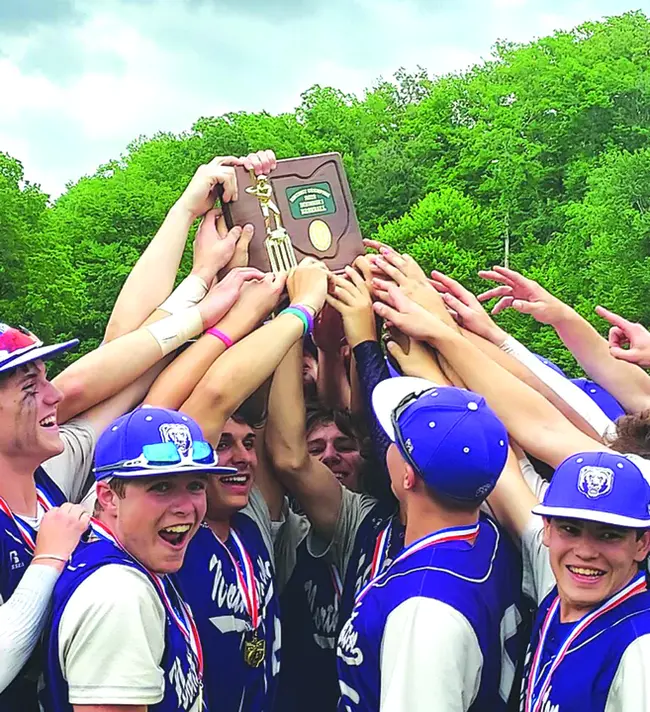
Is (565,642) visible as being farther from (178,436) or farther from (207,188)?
(207,188)

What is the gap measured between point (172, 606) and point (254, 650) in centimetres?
79

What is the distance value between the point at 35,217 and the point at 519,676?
42.1 m

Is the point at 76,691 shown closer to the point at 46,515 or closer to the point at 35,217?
the point at 46,515

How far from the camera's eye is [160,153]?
184 ft

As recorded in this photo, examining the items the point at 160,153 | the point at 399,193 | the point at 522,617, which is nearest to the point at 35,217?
the point at 160,153

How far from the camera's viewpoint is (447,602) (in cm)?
346

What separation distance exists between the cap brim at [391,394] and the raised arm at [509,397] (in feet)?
0.96

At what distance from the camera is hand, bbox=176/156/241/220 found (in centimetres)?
531

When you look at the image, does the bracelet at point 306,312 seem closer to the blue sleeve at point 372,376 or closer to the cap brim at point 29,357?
the blue sleeve at point 372,376

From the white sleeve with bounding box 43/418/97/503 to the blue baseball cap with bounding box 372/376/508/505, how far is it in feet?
4.56

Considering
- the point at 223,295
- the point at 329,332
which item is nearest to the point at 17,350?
the point at 223,295

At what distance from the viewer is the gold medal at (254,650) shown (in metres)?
4.20

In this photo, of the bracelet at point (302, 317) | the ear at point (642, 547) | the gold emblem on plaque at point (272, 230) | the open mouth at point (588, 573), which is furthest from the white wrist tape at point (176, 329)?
the ear at point (642, 547)

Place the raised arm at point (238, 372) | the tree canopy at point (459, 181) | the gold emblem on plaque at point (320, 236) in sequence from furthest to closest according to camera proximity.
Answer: the tree canopy at point (459, 181)
the gold emblem on plaque at point (320, 236)
the raised arm at point (238, 372)
